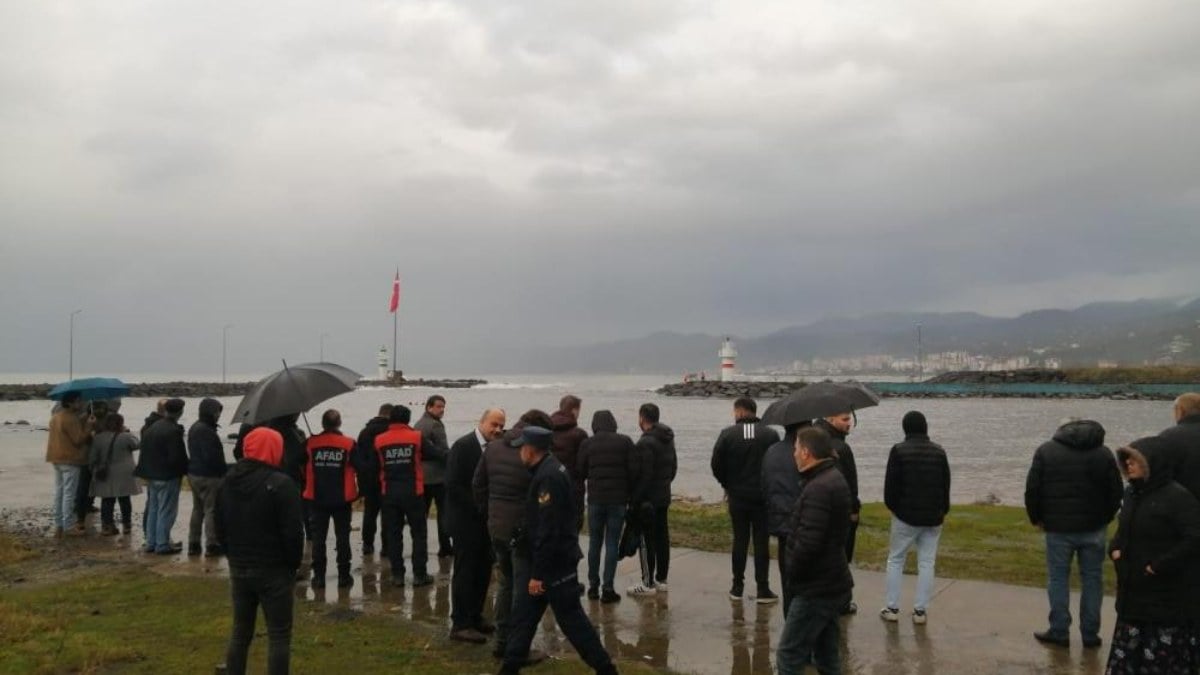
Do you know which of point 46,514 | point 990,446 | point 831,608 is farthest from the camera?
point 990,446

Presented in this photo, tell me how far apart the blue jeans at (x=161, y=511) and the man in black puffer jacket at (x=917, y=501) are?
9.22m

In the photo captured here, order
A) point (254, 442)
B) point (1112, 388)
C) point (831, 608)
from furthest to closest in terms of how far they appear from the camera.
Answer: point (1112, 388) → point (254, 442) → point (831, 608)

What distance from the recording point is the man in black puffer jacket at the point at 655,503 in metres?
9.33

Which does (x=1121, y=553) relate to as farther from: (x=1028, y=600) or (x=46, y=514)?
(x=46, y=514)

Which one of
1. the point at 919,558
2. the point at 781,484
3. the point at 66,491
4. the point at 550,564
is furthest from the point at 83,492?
the point at 919,558

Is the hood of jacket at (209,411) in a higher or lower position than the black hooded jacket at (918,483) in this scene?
higher

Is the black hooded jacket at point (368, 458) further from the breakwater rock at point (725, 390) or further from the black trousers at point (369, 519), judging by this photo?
the breakwater rock at point (725, 390)

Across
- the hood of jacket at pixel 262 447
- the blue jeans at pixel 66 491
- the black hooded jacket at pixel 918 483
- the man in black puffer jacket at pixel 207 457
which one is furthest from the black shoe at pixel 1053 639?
the blue jeans at pixel 66 491

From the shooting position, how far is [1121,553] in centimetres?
576

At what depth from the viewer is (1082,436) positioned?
728 centimetres

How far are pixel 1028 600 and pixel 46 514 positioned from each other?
1653 cm

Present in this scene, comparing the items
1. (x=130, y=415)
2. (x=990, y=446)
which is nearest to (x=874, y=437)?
(x=990, y=446)

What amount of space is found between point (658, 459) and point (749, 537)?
1252 millimetres

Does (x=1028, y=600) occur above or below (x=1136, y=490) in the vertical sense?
below
